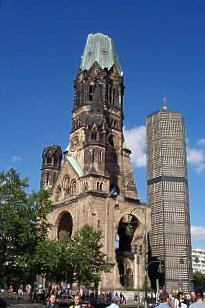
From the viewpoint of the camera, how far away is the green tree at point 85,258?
155ft

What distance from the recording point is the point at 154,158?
10300cm

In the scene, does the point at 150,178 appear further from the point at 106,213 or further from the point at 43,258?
the point at 43,258

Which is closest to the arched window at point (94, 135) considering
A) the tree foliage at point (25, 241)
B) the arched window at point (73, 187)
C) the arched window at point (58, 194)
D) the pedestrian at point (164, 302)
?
the arched window at point (73, 187)

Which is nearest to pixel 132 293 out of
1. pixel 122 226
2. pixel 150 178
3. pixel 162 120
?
pixel 122 226

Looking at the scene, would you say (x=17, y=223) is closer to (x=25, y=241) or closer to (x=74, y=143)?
(x=25, y=241)

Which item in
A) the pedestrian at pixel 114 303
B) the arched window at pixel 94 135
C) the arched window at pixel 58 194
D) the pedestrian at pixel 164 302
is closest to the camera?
the pedestrian at pixel 164 302

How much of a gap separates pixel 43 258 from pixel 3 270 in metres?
4.09

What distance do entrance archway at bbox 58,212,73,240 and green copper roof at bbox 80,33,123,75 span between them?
30972 mm

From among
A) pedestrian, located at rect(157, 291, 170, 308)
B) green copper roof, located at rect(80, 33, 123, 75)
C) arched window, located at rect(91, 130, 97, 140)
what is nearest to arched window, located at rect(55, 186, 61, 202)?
arched window, located at rect(91, 130, 97, 140)

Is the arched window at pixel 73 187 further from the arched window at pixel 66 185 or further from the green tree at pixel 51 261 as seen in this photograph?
the green tree at pixel 51 261

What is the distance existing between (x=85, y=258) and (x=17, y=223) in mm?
13066

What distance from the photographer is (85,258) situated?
49188mm

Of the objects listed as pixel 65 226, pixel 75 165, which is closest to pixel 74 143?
pixel 75 165

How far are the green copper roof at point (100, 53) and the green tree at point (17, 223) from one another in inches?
1908
